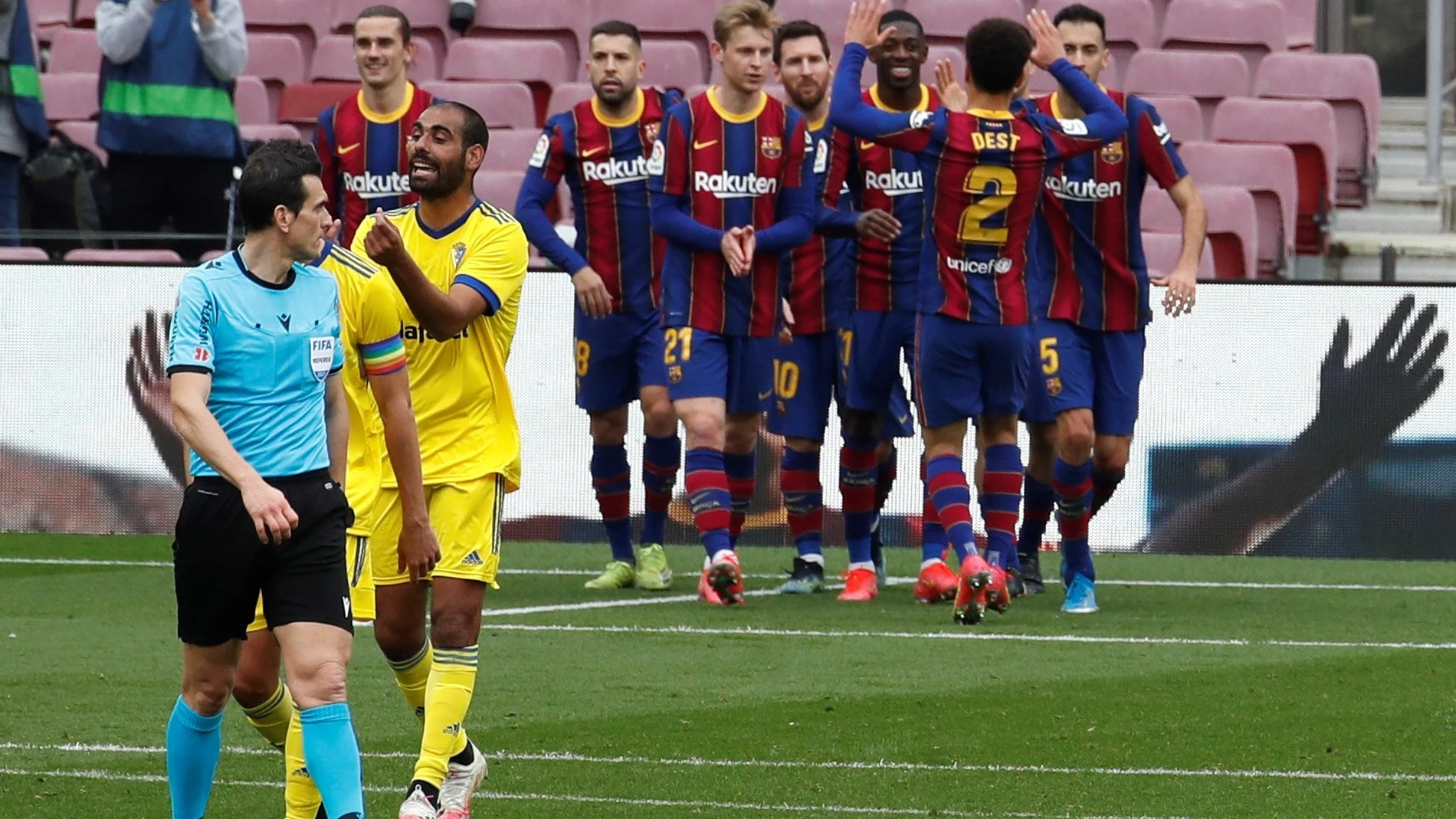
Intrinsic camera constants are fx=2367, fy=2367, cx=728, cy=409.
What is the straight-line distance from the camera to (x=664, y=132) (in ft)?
31.4

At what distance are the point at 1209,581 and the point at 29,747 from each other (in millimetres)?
6026

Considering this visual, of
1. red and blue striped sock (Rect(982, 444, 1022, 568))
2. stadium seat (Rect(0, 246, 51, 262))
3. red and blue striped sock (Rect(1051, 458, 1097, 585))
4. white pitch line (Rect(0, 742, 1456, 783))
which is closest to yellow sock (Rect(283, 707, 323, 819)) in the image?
white pitch line (Rect(0, 742, 1456, 783))

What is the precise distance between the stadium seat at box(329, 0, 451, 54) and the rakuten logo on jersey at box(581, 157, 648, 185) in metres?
6.04

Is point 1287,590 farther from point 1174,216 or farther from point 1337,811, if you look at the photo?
point 1337,811

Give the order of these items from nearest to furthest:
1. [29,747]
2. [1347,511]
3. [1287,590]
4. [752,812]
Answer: [752,812]
[29,747]
[1287,590]
[1347,511]

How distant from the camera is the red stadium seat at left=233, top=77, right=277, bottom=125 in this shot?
15.1 m

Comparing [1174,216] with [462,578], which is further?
[1174,216]

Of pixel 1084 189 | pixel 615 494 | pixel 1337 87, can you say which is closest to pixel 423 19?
pixel 1337 87

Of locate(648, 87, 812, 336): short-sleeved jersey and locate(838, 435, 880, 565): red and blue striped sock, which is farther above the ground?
locate(648, 87, 812, 336): short-sleeved jersey

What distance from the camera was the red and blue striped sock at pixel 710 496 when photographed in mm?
9227

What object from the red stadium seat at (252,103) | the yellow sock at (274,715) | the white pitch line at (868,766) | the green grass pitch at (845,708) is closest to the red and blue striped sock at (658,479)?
the green grass pitch at (845,708)

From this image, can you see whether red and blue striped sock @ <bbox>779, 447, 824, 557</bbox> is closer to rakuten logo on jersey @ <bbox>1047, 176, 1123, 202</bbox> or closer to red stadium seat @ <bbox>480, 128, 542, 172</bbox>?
rakuten logo on jersey @ <bbox>1047, 176, 1123, 202</bbox>

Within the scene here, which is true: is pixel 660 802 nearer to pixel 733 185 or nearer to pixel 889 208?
pixel 733 185

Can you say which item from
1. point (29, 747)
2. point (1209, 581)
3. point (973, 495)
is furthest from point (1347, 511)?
point (29, 747)
